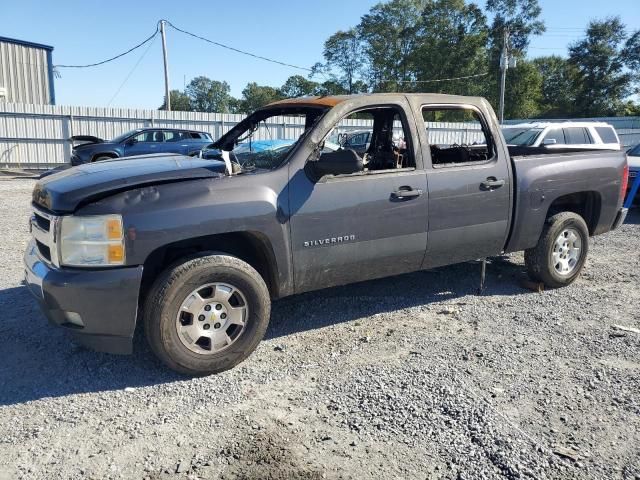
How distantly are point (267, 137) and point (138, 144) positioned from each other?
497 inches

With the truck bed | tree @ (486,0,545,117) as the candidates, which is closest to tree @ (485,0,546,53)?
tree @ (486,0,545,117)

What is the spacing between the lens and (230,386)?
3.39m

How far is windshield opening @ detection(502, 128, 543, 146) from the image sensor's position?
12.3 metres

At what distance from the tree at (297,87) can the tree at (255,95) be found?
5.50 feet

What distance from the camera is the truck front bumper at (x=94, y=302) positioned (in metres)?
3.12

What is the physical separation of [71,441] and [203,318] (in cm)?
106

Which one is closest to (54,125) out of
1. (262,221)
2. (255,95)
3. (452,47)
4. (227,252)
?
(227,252)

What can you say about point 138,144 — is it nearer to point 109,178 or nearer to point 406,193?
point 109,178

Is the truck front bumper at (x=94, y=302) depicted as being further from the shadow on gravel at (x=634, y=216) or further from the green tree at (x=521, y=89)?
the green tree at (x=521, y=89)

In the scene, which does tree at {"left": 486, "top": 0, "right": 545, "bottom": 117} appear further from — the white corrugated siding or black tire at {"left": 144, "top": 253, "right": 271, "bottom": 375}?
black tire at {"left": 144, "top": 253, "right": 271, "bottom": 375}

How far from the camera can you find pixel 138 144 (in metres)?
16.3

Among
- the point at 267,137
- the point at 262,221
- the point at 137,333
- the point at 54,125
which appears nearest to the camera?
the point at 262,221

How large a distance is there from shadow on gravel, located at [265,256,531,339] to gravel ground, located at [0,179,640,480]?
0.11ft

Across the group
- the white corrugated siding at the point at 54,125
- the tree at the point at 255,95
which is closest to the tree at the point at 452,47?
the tree at the point at 255,95
